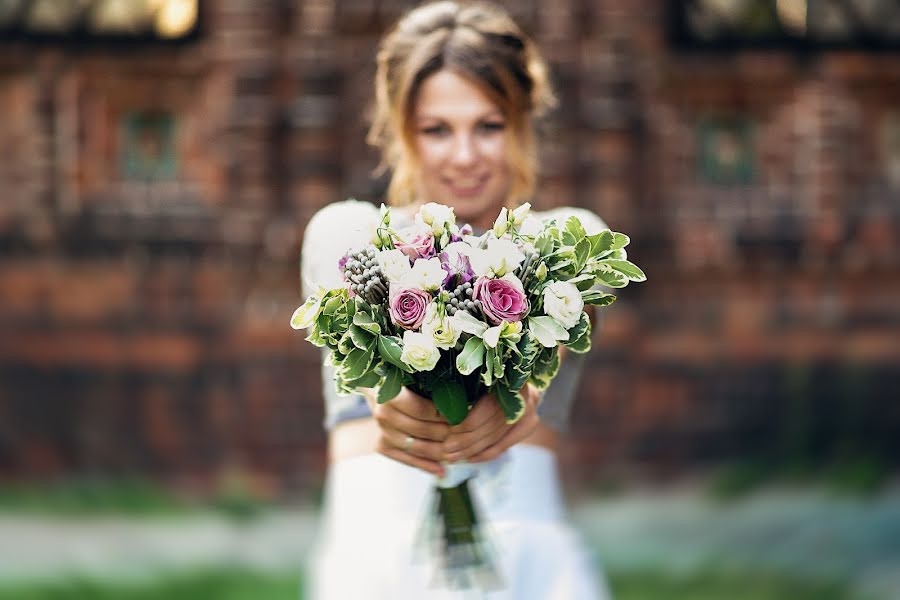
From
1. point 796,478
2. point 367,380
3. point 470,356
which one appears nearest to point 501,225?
point 470,356

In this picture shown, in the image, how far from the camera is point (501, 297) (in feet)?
7.49

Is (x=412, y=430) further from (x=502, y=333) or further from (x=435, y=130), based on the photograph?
(x=435, y=130)

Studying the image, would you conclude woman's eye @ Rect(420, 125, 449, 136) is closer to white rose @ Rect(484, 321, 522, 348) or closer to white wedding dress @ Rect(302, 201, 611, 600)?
white wedding dress @ Rect(302, 201, 611, 600)

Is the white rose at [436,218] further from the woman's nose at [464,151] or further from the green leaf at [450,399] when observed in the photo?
the woman's nose at [464,151]

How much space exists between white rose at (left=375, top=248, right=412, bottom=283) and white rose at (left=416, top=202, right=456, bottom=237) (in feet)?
0.33

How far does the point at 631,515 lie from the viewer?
721cm

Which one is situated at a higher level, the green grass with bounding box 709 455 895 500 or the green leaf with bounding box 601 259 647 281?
the green leaf with bounding box 601 259 647 281

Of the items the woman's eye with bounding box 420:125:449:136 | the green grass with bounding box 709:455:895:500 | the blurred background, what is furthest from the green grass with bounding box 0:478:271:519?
the woman's eye with bounding box 420:125:449:136

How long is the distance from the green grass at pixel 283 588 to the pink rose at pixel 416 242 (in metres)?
4.24

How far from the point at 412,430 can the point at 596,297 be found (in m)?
0.41

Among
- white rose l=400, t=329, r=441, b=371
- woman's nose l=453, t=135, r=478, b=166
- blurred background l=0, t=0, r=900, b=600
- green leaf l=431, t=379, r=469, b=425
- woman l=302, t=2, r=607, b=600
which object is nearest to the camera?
white rose l=400, t=329, r=441, b=371

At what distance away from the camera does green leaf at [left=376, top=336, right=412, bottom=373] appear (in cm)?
228

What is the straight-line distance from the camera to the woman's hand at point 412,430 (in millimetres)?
2402

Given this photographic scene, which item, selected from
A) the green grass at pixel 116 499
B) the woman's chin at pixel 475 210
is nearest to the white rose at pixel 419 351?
the woman's chin at pixel 475 210
